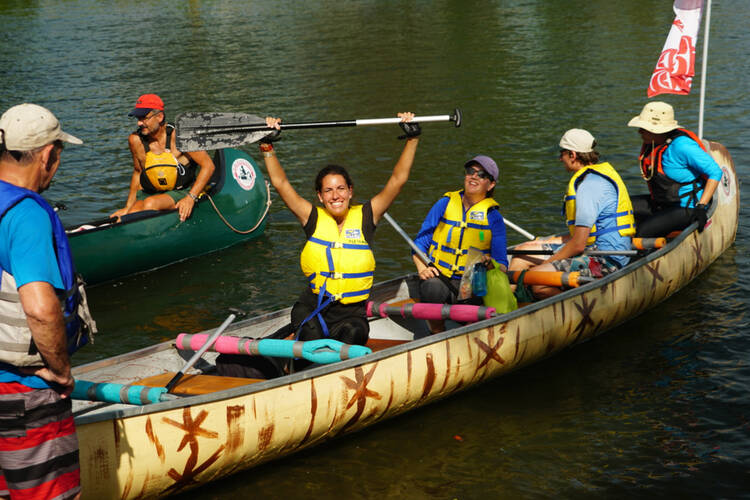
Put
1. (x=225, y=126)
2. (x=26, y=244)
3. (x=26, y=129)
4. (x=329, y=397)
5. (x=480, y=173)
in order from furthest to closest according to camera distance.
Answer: (x=480, y=173), (x=225, y=126), (x=329, y=397), (x=26, y=129), (x=26, y=244)

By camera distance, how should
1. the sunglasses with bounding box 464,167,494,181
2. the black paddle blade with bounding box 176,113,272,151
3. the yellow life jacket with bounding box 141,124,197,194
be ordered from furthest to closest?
the yellow life jacket with bounding box 141,124,197,194
the sunglasses with bounding box 464,167,494,181
the black paddle blade with bounding box 176,113,272,151

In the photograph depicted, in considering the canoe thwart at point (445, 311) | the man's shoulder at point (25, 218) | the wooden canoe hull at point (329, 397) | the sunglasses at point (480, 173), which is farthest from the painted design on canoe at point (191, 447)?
the sunglasses at point (480, 173)

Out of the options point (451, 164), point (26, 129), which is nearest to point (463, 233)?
point (26, 129)

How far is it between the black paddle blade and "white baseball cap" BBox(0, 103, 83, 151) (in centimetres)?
291

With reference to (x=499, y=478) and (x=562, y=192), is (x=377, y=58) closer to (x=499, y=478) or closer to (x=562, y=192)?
(x=562, y=192)

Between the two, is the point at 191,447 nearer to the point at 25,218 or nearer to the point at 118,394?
the point at 118,394

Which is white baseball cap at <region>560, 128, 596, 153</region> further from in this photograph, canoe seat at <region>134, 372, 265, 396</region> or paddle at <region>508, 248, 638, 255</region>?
canoe seat at <region>134, 372, 265, 396</region>

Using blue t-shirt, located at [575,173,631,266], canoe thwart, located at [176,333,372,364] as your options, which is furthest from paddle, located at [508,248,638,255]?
canoe thwart, located at [176,333,372,364]

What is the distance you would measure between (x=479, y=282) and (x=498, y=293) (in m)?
0.18

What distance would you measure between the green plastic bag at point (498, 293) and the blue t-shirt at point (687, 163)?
105 inches

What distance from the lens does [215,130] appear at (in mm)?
6785

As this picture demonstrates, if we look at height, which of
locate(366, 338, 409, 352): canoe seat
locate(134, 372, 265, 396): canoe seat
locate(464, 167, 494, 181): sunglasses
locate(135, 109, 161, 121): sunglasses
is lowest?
locate(366, 338, 409, 352): canoe seat

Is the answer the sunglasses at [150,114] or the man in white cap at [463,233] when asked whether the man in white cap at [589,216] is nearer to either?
the man in white cap at [463,233]

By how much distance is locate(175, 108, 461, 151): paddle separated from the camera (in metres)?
6.49
